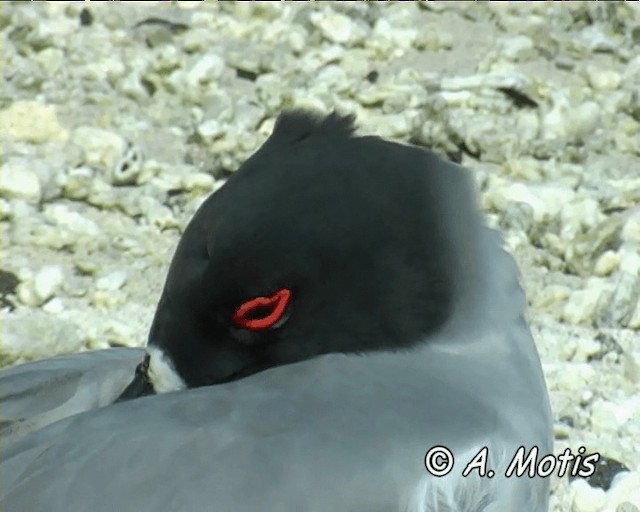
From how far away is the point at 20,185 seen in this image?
112 inches

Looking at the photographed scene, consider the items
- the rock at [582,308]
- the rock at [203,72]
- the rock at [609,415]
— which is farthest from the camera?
the rock at [203,72]

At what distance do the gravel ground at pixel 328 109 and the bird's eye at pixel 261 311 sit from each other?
747 millimetres

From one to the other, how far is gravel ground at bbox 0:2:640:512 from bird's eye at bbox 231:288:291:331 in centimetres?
75

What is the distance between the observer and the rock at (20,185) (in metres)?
2.85

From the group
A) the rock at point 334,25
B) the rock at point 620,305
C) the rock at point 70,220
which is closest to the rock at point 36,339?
the rock at point 70,220

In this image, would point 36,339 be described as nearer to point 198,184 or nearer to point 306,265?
point 198,184

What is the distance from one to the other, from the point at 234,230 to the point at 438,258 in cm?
27

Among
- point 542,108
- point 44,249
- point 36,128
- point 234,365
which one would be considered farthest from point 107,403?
point 542,108

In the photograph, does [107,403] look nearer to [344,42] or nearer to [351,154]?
[351,154]

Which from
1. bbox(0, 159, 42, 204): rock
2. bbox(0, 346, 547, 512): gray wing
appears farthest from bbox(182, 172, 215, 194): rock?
bbox(0, 346, 547, 512): gray wing

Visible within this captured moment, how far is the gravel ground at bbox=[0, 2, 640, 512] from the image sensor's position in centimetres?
247

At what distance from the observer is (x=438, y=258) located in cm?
164

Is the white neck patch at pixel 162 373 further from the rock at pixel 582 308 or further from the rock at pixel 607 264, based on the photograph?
the rock at pixel 607 264

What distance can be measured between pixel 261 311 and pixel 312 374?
0.33 feet
